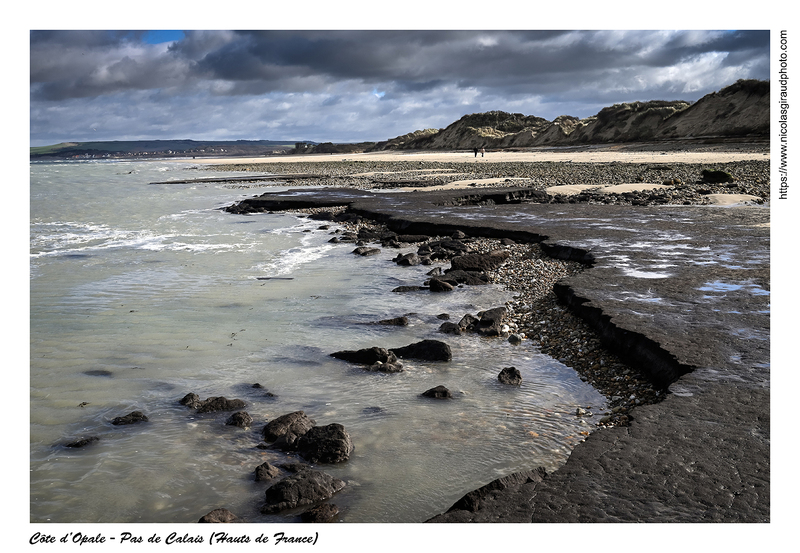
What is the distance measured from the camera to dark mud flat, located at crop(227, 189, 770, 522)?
3.22m

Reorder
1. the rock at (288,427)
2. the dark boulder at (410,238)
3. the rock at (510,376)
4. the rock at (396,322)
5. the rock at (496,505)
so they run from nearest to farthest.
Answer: the rock at (496,505) < the rock at (288,427) < the rock at (510,376) < the rock at (396,322) < the dark boulder at (410,238)

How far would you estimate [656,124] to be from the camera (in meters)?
65.1

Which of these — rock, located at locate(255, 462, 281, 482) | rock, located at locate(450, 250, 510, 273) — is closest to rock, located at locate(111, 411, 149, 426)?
rock, located at locate(255, 462, 281, 482)

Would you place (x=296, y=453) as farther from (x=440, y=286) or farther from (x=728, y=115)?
(x=728, y=115)

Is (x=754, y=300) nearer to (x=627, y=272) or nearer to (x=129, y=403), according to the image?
(x=627, y=272)

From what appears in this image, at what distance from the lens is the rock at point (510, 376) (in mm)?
5629

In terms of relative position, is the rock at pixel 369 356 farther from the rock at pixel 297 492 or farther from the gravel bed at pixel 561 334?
the rock at pixel 297 492

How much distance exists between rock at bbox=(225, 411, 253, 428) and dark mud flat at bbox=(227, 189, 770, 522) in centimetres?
225

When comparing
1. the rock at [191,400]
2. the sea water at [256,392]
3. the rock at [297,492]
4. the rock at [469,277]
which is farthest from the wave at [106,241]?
the rock at [297,492]

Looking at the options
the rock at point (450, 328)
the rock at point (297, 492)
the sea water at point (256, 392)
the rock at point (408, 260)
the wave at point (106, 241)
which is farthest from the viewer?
the wave at point (106, 241)

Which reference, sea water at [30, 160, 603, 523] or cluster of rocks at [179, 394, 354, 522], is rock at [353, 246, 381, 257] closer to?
sea water at [30, 160, 603, 523]

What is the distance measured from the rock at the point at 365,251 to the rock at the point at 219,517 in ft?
30.9

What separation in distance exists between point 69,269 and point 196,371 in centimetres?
757

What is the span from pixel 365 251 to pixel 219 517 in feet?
31.6
